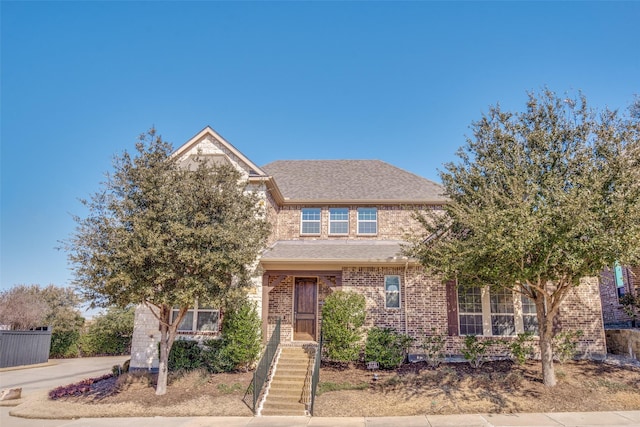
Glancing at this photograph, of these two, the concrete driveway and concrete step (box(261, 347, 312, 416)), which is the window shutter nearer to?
concrete step (box(261, 347, 312, 416))

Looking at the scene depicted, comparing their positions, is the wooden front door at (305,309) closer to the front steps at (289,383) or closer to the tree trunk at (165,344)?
the front steps at (289,383)

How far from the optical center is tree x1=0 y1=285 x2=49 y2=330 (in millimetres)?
23281

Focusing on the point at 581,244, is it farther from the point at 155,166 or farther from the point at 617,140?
the point at 155,166

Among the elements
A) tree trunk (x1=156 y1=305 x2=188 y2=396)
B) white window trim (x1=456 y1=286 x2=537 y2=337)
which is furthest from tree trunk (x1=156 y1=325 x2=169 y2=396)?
white window trim (x1=456 y1=286 x2=537 y2=337)

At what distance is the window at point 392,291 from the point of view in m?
15.2

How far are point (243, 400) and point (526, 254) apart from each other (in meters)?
7.92

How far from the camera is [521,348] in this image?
44.5 feet

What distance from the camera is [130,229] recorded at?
1170cm

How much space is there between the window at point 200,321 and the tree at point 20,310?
44.9ft

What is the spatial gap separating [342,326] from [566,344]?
22.9 ft

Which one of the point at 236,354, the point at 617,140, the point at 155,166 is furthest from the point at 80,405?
the point at 617,140

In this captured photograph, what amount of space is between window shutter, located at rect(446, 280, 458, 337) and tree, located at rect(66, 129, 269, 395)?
7.10m

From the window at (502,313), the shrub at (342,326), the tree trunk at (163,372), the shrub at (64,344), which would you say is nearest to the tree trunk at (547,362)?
the window at (502,313)

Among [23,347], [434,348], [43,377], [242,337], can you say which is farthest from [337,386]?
[23,347]
